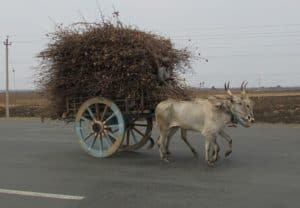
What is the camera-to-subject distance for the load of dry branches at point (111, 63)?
12.8 meters

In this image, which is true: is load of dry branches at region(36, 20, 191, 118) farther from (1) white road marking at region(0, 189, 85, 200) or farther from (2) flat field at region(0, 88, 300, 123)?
(1) white road marking at region(0, 189, 85, 200)

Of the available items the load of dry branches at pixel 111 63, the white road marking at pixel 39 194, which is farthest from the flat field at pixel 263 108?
the white road marking at pixel 39 194

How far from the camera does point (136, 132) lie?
47.9ft

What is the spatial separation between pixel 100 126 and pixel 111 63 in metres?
1.49

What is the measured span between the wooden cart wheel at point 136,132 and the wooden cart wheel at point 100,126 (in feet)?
1.52

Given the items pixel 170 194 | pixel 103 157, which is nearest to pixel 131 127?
pixel 103 157

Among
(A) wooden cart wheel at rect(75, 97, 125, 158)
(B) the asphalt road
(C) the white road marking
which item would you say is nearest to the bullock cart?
(A) wooden cart wheel at rect(75, 97, 125, 158)

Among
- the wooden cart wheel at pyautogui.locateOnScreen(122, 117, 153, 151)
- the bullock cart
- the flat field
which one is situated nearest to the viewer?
the bullock cart

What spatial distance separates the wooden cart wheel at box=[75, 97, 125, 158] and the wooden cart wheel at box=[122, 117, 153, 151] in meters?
0.46

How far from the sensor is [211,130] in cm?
1179

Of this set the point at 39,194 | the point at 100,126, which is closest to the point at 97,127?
the point at 100,126

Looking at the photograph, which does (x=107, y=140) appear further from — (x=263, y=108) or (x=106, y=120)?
(x=263, y=108)

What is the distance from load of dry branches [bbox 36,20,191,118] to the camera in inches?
503

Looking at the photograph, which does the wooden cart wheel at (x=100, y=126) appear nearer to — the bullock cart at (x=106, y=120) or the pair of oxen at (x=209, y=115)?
the bullock cart at (x=106, y=120)
